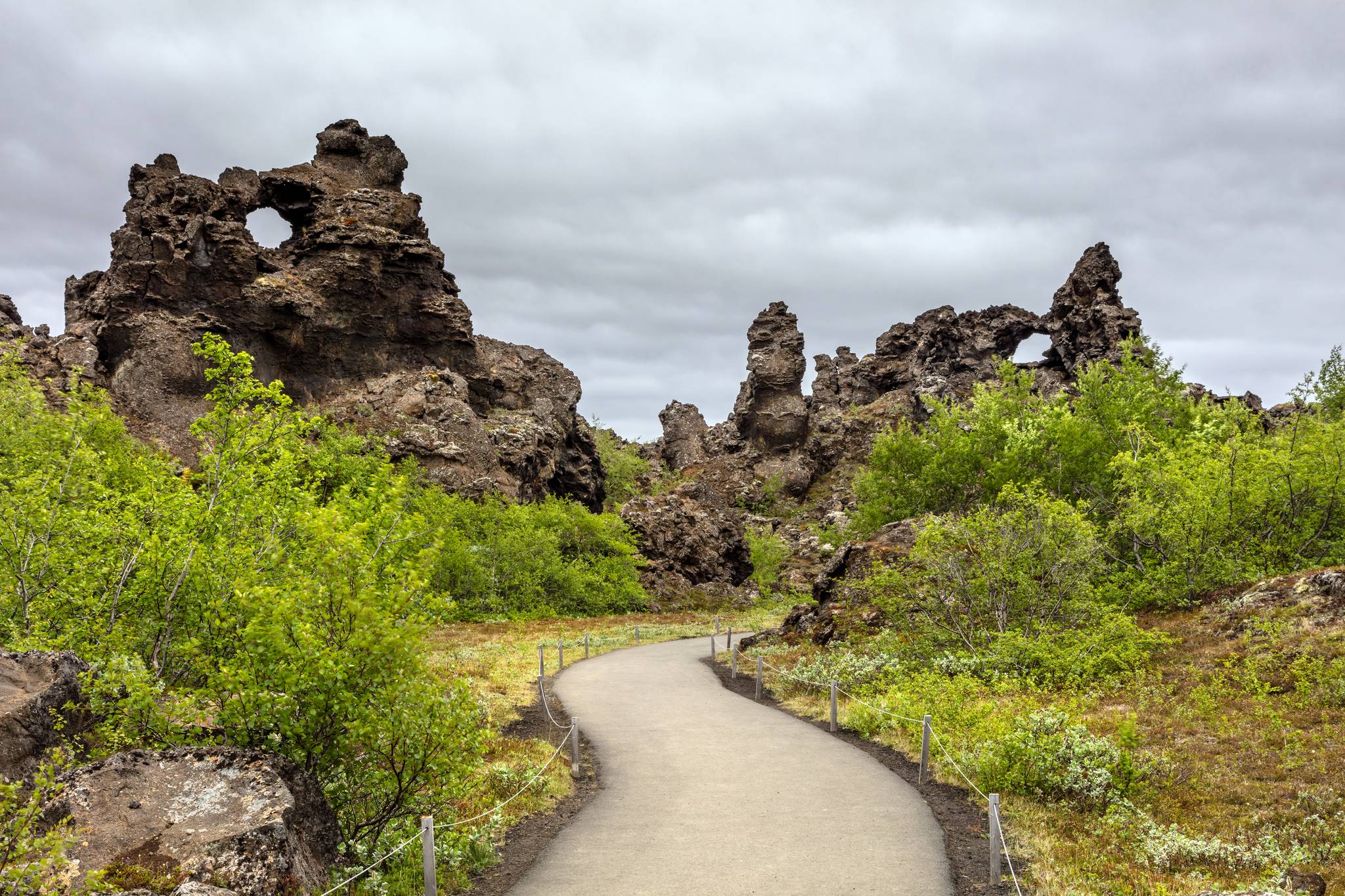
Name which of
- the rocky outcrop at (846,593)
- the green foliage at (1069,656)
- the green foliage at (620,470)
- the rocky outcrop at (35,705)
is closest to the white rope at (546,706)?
the rocky outcrop at (35,705)

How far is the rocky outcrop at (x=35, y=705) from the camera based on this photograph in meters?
7.05

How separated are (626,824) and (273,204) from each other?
71980 millimetres

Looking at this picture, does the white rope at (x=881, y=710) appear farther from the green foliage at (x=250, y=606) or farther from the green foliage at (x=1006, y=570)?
the green foliage at (x=250, y=606)

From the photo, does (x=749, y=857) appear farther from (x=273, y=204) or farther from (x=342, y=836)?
(x=273, y=204)

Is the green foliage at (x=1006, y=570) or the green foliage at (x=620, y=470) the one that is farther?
the green foliage at (x=620, y=470)

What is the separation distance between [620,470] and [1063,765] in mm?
93398

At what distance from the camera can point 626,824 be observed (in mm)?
10156

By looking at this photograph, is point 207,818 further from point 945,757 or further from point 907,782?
point 945,757

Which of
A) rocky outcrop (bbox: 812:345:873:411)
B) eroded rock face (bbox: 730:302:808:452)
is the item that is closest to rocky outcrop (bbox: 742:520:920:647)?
eroded rock face (bbox: 730:302:808:452)

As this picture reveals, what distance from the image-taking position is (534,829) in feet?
33.2

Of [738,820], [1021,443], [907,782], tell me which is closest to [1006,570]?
[907,782]

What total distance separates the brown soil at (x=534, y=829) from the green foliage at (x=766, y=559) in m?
48.9

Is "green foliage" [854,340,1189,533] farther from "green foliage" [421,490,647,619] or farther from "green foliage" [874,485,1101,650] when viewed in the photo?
"green foliage" [421,490,647,619]

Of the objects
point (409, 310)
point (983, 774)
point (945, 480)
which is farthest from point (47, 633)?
point (409, 310)
